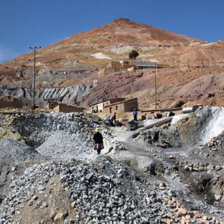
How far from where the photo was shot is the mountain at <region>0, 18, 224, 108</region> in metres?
31.7

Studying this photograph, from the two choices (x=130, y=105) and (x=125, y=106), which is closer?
(x=125, y=106)

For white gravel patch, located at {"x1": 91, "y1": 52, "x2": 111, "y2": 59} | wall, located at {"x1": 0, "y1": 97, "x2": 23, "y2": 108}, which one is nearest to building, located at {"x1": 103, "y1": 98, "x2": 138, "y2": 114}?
wall, located at {"x1": 0, "y1": 97, "x2": 23, "y2": 108}

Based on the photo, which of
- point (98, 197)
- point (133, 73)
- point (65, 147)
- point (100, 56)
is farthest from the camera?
point (100, 56)

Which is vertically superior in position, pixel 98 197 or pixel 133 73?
pixel 133 73

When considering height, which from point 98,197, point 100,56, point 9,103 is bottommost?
point 98,197

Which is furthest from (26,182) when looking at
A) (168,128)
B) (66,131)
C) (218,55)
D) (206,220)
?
(218,55)

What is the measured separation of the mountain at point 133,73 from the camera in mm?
31672

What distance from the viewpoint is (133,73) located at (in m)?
44.5

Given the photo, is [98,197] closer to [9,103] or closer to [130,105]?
[130,105]

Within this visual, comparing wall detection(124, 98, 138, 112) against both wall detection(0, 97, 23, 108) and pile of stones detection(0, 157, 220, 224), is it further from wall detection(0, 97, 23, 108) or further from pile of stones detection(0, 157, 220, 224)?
pile of stones detection(0, 157, 220, 224)

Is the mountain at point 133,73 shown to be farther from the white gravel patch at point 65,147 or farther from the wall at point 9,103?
the white gravel patch at point 65,147

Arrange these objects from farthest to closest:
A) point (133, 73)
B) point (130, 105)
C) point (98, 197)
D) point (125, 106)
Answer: point (133, 73)
point (130, 105)
point (125, 106)
point (98, 197)

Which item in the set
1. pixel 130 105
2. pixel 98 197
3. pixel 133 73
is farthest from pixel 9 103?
pixel 133 73

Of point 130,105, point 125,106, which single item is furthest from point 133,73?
point 125,106
